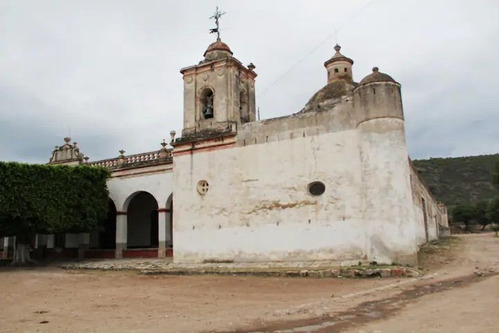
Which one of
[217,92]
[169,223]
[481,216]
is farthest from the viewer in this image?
[481,216]

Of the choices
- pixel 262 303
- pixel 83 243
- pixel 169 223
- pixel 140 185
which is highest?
pixel 140 185

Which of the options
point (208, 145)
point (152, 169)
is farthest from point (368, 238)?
point (152, 169)

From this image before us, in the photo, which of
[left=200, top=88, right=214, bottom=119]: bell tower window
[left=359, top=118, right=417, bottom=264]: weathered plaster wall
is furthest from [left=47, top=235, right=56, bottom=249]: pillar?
[left=359, top=118, right=417, bottom=264]: weathered plaster wall

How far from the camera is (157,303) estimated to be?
8844 mm

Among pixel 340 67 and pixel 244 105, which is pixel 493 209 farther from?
pixel 244 105

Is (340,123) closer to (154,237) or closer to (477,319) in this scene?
(477,319)

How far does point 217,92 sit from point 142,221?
10.9 metres

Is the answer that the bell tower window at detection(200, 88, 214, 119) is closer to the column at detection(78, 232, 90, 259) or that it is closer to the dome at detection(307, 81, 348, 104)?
the dome at detection(307, 81, 348, 104)

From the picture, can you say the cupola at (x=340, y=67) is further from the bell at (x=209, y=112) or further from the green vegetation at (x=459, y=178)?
the green vegetation at (x=459, y=178)

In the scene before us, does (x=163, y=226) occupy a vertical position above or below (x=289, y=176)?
below

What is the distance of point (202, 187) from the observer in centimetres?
1630

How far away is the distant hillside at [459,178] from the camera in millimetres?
56763

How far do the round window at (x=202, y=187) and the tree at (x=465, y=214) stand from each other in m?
36.5

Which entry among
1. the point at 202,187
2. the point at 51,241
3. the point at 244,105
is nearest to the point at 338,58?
the point at 244,105
